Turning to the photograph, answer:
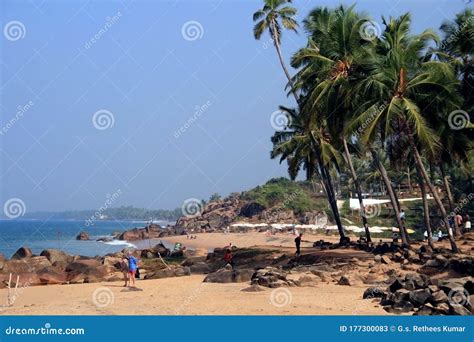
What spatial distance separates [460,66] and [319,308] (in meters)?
19.2

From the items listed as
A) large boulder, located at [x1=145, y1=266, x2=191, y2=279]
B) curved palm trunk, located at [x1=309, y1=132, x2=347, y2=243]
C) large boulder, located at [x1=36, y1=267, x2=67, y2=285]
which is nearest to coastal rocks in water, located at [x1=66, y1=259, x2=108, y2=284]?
large boulder, located at [x1=36, y1=267, x2=67, y2=285]

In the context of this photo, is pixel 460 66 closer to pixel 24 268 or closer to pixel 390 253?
pixel 390 253

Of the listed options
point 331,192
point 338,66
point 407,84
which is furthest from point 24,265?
point 407,84

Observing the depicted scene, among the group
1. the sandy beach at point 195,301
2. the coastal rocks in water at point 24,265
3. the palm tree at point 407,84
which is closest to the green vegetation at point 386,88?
the palm tree at point 407,84

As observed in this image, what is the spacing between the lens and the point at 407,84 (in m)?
22.8

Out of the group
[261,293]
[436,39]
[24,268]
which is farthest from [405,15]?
[24,268]
